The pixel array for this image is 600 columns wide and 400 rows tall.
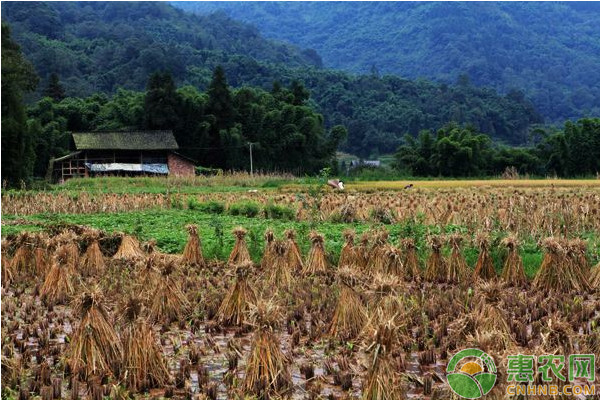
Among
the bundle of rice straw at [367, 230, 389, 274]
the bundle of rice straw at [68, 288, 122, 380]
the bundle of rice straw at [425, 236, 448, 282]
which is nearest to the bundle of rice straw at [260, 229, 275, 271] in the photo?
the bundle of rice straw at [367, 230, 389, 274]

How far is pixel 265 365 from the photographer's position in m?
6.03

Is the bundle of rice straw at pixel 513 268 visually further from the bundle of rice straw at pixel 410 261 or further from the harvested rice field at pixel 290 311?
the bundle of rice straw at pixel 410 261

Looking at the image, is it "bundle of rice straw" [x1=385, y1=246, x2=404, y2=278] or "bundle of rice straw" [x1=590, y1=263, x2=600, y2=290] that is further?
"bundle of rice straw" [x1=385, y1=246, x2=404, y2=278]

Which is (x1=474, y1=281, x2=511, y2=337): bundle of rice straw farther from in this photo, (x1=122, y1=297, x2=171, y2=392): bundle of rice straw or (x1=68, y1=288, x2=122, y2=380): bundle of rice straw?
(x1=68, y1=288, x2=122, y2=380): bundle of rice straw

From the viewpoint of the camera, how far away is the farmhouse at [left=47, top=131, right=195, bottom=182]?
49031mm

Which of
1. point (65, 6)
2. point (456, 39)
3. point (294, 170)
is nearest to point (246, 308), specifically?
point (294, 170)

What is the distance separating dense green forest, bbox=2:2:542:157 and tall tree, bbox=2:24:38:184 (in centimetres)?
4380

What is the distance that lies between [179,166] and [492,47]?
124 meters

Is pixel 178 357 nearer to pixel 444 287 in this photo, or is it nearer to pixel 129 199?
pixel 444 287

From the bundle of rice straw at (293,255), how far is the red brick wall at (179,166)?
39136mm

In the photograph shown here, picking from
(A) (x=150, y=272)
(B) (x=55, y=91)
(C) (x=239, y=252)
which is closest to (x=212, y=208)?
(C) (x=239, y=252)

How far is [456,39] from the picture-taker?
164 metres

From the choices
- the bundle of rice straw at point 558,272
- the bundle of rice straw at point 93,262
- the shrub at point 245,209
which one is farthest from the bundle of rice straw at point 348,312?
the shrub at point 245,209

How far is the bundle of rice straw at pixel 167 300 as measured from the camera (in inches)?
339
